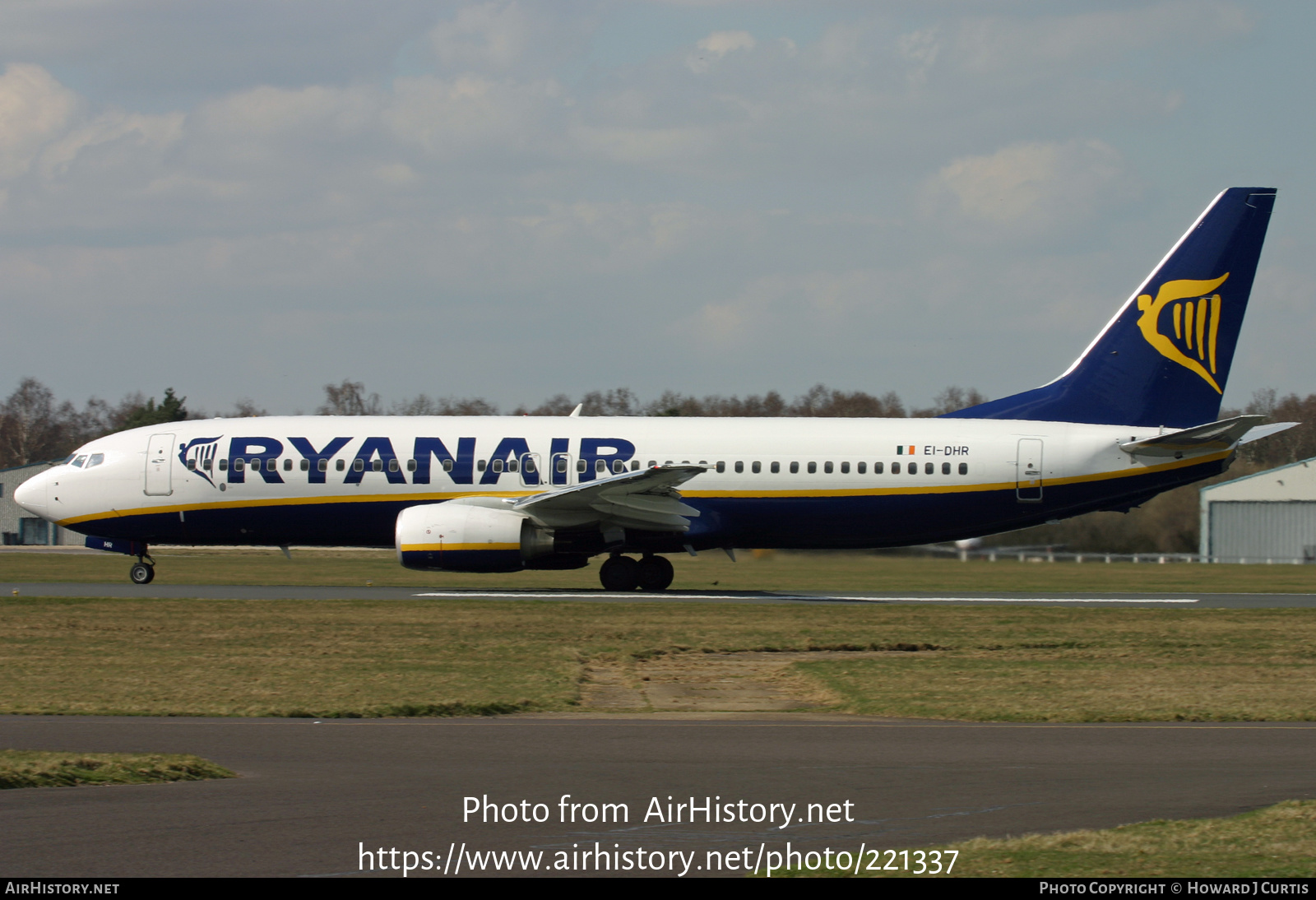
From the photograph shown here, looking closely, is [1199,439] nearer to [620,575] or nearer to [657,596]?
[657,596]

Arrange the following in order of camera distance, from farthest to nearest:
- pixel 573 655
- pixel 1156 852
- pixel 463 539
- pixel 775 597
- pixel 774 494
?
pixel 774 494
pixel 775 597
pixel 463 539
pixel 573 655
pixel 1156 852

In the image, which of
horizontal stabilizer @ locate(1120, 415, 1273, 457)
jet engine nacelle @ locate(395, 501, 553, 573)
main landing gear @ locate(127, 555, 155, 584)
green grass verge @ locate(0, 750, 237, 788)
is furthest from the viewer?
main landing gear @ locate(127, 555, 155, 584)

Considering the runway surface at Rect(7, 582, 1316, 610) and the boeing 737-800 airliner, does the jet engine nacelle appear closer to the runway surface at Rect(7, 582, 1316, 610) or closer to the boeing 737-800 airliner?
the runway surface at Rect(7, 582, 1316, 610)

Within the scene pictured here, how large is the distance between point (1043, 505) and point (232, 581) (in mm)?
18845

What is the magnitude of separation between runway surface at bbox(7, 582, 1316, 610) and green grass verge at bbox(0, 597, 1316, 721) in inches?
62.1

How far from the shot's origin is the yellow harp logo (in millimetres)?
29312

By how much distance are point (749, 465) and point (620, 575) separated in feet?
12.4

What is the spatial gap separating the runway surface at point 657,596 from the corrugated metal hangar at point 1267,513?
29.6 metres

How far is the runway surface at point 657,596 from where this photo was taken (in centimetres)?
2656

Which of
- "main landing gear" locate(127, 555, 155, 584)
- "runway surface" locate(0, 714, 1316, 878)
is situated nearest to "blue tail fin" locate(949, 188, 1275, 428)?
"runway surface" locate(0, 714, 1316, 878)

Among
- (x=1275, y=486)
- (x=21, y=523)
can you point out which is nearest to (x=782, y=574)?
(x=1275, y=486)

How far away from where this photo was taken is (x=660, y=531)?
28375 mm

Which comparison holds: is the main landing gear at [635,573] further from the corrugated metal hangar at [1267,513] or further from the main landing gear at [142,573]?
the corrugated metal hangar at [1267,513]

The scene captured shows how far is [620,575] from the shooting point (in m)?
29.2
